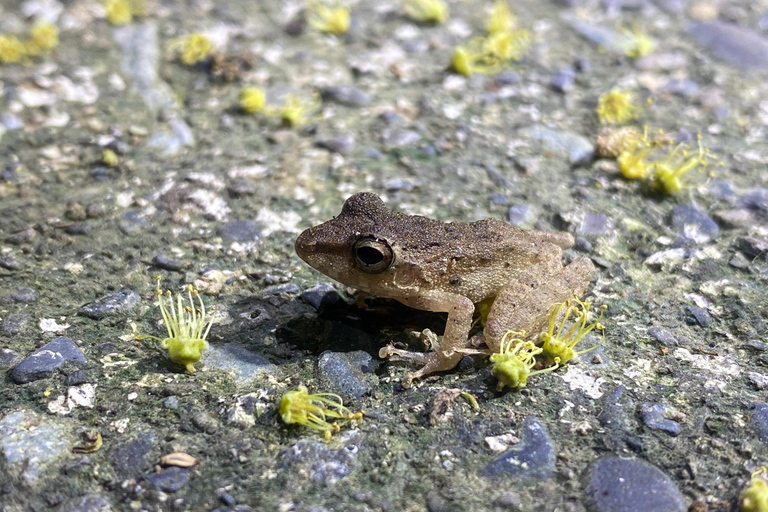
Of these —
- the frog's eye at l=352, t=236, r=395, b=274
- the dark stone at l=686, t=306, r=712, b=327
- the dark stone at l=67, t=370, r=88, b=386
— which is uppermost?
the frog's eye at l=352, t=236, r=395, b=274

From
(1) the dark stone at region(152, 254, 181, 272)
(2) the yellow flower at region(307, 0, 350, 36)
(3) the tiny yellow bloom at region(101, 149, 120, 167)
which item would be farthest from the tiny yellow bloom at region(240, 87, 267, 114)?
(1) the dark stone at region(152, 254, 181, 272)

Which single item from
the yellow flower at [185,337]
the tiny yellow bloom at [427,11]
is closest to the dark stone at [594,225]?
the yellow flower at [185,337]

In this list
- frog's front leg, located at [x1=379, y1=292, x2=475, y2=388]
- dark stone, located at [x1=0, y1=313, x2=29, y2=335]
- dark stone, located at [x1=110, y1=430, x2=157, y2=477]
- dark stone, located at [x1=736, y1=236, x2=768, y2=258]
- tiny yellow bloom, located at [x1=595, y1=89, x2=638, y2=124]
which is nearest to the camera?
dark stone, located at [x1=110, y1=430, x2=157, y2=477]

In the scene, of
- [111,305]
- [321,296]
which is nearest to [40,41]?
[111,305]

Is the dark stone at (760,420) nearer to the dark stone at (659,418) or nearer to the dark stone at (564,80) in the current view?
the dark stone at (659,418)

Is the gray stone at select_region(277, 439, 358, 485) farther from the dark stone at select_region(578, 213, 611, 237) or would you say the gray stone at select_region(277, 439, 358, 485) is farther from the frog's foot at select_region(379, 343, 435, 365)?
the dark stone at select_region(578, 213, 611, 237)
